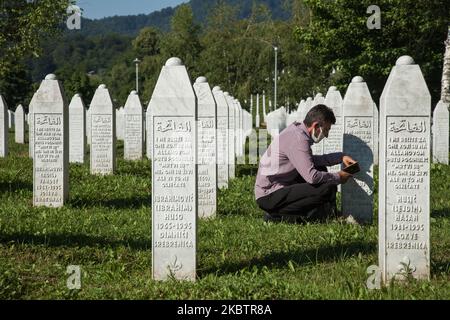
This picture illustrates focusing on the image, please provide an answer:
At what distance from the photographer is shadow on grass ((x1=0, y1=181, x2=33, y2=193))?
11969mm

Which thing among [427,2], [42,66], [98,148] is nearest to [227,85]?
[427,2]

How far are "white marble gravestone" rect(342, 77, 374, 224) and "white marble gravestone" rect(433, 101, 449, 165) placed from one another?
9345 millimetres

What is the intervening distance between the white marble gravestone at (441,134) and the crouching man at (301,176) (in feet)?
31.6

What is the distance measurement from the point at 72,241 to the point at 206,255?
62.7 inches

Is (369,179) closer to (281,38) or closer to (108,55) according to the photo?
(281,38)

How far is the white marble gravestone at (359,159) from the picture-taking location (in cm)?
933

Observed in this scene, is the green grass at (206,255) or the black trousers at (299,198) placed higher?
the black trousers at (299,198)

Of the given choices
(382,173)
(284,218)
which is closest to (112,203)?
(284,218)

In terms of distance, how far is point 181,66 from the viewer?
20.9ft

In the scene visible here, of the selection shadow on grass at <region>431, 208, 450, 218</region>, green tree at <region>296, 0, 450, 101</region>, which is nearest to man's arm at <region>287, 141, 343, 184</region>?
shadow on grass at <region>431, 208, 450, 218</region>

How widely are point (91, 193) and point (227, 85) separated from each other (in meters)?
38.2

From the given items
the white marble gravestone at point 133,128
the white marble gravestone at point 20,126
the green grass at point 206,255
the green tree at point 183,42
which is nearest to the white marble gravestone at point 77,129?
the white marble gravestone at point 133,128

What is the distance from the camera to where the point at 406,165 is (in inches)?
239

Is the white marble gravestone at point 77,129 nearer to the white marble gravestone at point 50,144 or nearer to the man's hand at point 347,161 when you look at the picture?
the white marble gravestone at point 50,144
